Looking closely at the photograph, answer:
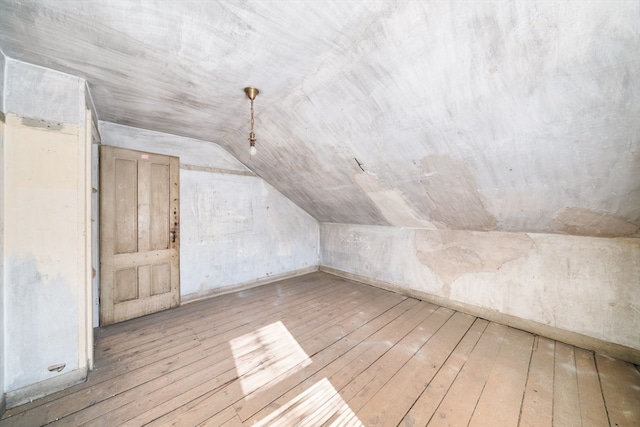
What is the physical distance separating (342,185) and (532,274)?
7.92 feet

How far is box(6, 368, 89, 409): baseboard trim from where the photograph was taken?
1594 millimetres

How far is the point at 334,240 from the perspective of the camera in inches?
188

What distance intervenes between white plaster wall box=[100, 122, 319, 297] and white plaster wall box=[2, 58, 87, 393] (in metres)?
1.18

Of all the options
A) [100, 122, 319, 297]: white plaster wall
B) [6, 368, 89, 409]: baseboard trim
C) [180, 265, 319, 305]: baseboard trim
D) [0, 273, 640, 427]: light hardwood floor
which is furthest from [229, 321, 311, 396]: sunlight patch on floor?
[100, 122, 319, 297]: white plaster wall

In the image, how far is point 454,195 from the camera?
8.35 feet

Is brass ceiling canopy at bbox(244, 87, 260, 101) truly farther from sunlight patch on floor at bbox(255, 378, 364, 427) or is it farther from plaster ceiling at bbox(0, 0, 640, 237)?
sunlight patch on floor at bbox(255, 378, 364, 427)

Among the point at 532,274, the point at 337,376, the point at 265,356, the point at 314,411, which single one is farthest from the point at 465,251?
the point at 265,356

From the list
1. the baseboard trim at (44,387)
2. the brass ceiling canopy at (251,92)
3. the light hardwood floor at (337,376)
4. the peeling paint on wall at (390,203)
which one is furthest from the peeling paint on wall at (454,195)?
the baseboard trim at (44,387)

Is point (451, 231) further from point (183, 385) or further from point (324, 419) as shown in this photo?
point (183, 385)

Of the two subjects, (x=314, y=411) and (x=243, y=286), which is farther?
(x=243, y=286)

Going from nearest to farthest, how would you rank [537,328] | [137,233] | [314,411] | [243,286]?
[314,411] < [537,328] < [137,233] < [243,286]

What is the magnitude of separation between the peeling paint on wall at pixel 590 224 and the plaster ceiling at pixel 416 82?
0.05 feet

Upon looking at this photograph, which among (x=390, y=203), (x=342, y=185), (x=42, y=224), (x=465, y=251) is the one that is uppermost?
(x=342, y=185)

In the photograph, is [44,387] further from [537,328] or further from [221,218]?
[537,328]
